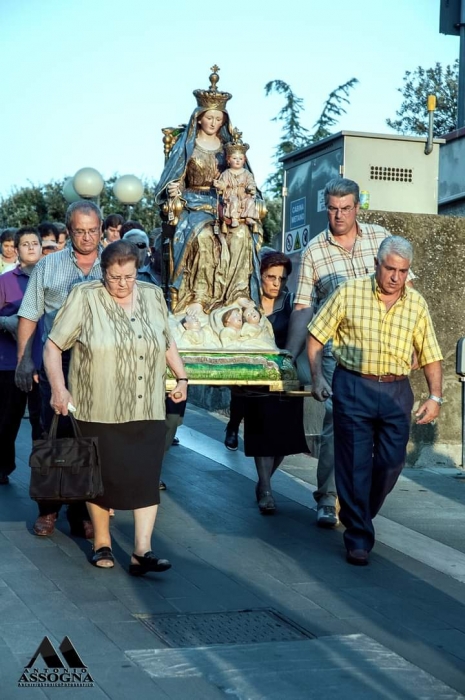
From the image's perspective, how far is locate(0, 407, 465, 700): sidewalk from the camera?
5137 millimetres

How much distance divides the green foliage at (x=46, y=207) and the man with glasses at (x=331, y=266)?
30.5 meters

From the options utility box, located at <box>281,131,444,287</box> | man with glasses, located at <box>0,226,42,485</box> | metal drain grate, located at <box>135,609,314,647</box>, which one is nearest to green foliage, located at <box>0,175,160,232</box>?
utility box, located at <box>281,131,444,287</box>

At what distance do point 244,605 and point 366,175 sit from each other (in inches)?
256

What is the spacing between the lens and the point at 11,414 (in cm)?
→ 969

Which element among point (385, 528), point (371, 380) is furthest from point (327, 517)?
point (371, 380)

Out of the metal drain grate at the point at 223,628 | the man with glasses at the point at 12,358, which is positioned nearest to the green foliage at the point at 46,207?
the man with glasses at the point at 12,358

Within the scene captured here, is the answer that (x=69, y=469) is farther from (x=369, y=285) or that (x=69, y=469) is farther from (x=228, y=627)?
(x=369, y=285)

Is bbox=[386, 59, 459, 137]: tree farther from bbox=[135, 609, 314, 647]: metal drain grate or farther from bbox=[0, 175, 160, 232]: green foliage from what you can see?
bbox=[135, 609, 314, 647]: metal drain grate

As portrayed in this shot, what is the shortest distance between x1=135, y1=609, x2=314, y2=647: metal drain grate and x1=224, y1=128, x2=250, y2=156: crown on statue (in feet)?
14.0

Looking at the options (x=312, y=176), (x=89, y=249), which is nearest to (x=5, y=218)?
(x=312, y=176)

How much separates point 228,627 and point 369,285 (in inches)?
96.2

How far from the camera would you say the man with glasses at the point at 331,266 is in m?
8.22

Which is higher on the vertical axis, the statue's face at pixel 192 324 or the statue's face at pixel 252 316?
the statue's face at pixel 252 316

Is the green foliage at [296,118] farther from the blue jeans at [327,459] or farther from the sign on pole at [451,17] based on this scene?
the blue jeans at [327,459]
